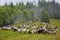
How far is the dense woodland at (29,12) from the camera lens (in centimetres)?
436

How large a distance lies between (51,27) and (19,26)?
3.05 feet

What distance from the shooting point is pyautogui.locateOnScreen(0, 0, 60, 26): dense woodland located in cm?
436

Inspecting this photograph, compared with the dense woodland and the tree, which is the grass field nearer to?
the dense woodland

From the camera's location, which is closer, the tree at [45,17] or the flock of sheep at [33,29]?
the flock of sheep at [33,29]

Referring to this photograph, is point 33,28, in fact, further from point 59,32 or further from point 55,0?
point 55,0

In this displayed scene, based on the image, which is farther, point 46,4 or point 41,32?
point 46,4

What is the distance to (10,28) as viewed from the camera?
14.2 ft

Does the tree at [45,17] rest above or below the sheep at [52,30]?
above

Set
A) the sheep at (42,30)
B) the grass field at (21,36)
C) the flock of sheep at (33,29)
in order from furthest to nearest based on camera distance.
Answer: the sheep at (42,30), the flock of sheep at (33,29), the grass field at (21,36)

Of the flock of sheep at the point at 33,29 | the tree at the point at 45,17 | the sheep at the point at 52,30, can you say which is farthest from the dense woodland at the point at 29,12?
the sheep at the point at 52,30

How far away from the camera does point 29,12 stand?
4.62 metres

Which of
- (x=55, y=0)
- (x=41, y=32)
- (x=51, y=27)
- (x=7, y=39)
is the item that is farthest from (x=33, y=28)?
(x=55, y=0)

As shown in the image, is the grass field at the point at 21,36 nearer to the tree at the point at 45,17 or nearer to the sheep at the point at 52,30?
the sheep at the point at 52,30

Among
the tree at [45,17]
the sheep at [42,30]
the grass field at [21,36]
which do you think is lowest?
the grass field at [21,36]
